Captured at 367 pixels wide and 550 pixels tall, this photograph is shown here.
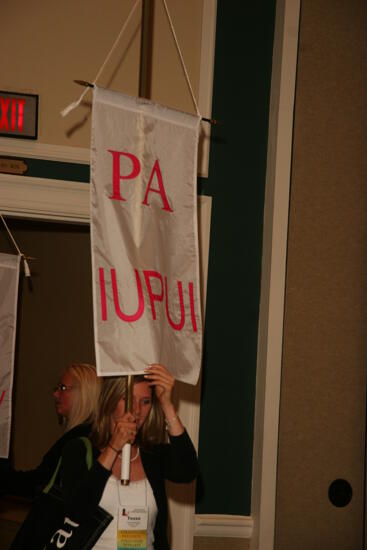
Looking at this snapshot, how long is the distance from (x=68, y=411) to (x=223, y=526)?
111 centimetres

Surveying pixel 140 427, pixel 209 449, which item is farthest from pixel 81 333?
pixel 140 427

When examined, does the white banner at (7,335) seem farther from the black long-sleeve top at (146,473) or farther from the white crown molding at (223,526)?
the black long-sleeve top at (146,473)

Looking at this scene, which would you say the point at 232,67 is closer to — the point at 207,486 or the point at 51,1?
the point at 51,1

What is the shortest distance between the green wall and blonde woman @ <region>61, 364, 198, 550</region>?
100 centimetres

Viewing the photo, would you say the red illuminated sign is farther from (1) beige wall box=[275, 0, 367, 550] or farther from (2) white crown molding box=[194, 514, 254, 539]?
(2) white crown molding box=[194, 514, 254, 539]

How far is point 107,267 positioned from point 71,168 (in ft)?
4.58

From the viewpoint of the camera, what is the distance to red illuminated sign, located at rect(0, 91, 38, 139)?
11.3 feet

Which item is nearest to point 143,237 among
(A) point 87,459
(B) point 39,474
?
(A) point 87,459

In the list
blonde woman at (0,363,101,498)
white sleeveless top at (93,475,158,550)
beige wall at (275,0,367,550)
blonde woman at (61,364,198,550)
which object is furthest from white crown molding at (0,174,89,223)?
white sleeveless top at (93,475,158,550)

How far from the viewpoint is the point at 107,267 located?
2246 mm

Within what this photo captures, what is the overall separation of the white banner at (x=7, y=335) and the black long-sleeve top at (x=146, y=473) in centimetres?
A: 125

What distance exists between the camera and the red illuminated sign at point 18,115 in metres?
3.45

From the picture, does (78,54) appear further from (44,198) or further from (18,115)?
(44,198)

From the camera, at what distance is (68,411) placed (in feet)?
9.50
